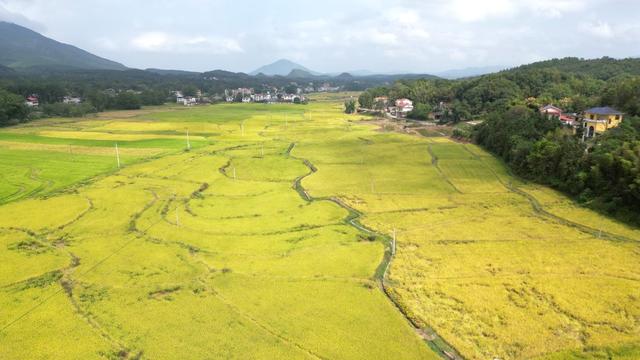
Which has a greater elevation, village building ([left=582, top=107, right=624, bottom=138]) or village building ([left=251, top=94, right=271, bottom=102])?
village building ([left=582, top=107, right=624, bottom=138])

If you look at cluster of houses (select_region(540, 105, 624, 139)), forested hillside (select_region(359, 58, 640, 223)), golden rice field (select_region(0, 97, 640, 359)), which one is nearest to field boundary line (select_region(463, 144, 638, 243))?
golden rice field (select_region(0, 97, 640, 359))

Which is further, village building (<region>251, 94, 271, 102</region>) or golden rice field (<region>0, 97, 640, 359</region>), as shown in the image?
village building (<region>251, 94, 271, 102</region>)

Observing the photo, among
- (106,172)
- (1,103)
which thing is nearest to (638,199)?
(106,172)

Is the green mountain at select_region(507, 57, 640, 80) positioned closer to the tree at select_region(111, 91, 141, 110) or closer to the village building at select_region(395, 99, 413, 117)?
the village building at select_region(395, 99, 413, 117)

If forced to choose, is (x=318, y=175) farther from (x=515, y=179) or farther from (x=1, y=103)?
(x=1, y=103)

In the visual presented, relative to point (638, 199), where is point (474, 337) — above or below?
below

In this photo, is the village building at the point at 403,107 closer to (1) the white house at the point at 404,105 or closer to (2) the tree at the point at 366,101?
(1) the white house at the point at 404,105
